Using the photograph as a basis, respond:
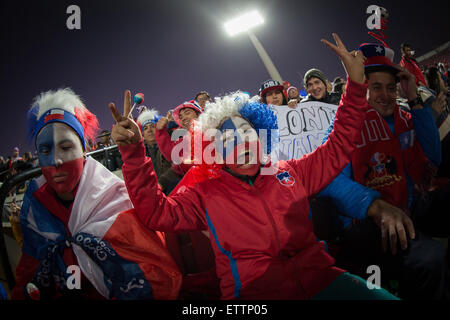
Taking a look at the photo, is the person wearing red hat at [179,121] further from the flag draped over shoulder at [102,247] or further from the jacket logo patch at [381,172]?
the jacket logo patch at [381,172]

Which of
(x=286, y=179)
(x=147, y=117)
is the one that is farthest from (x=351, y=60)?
(x=147, y=117)

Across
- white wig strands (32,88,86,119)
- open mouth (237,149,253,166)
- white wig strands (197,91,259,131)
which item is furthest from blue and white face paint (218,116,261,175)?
white wig strands (32,88,86,119)

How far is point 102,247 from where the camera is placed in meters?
1.27

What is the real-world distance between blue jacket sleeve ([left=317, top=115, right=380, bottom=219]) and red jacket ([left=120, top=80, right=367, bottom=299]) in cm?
18

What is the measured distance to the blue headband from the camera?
140 cm

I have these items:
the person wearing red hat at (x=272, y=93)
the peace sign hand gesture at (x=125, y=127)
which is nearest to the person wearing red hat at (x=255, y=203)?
the peace sign hand gesture at (x=125, y=127)

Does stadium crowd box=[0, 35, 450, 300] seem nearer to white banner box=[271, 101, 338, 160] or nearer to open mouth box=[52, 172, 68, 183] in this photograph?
open mouth box=[52, 172, 68, 183]

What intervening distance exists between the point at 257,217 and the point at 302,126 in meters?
2.17

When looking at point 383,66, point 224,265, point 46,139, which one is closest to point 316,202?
point 224,265

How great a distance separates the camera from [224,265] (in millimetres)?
1327
